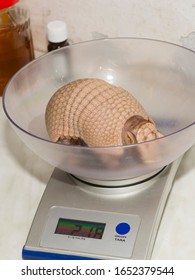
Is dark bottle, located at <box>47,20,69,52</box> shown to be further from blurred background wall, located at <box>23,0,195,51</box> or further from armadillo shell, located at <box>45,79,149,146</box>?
armadillo shell, located at <box>45,79,149,146</box>

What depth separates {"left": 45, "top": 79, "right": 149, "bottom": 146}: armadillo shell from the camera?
29.5 inches

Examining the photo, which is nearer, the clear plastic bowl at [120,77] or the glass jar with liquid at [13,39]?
the clear plastic bowl at [120,77]

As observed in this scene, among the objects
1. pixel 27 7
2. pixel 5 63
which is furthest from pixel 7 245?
pixel 27 7

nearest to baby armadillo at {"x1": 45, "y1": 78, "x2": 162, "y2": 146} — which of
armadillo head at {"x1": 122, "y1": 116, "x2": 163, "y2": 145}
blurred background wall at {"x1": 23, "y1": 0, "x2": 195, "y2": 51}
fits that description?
armadillo head at {"x1": 122, "y1": 116, "x2": 163, "y2": 145}

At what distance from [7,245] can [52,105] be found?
198 mm

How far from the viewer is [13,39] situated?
3.28 ft

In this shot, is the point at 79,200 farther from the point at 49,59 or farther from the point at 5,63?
the point at 5,63

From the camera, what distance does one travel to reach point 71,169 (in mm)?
733

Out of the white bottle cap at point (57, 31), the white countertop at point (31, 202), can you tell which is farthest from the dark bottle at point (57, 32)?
the white countertop at point (31, 202)

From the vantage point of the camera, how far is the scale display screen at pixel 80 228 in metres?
0.72

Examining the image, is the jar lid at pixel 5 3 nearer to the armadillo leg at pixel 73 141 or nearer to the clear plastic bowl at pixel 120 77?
the clear plastic bowl at pixel 120 77

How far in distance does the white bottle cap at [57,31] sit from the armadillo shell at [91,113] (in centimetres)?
18

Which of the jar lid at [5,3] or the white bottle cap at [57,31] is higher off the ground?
the jar lid at [5,3]

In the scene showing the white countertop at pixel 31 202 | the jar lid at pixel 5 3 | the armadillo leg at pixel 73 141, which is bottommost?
the white countertop at pixel 31 202
